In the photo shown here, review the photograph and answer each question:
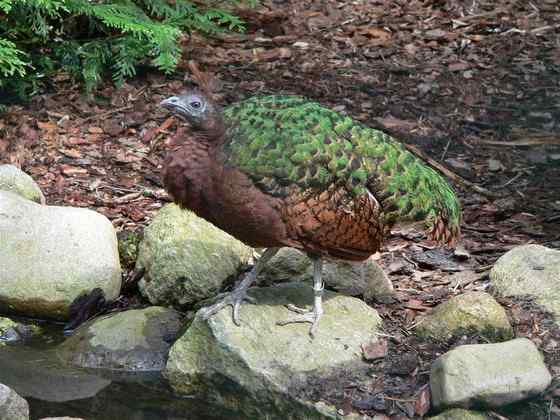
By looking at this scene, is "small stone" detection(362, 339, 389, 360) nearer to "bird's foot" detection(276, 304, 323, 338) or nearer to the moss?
"bird's foot" detection(276, 304, 323, 338)

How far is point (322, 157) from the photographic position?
495cm

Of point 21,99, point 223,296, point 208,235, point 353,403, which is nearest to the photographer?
point 353,403

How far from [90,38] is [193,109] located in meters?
3.71

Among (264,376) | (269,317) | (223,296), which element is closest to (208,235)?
(223,296)

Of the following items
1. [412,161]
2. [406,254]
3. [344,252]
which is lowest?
[406,254]

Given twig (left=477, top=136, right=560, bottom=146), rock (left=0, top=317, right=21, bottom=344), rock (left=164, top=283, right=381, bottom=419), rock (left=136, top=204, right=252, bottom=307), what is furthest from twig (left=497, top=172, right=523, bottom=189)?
rock (left=0, top=317, right=21, bottom=344)

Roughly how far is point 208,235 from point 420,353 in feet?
5.48

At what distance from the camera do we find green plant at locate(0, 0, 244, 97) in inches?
297

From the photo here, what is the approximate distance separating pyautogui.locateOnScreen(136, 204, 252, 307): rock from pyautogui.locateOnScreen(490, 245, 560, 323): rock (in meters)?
1.70

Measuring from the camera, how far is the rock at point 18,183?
258 inches

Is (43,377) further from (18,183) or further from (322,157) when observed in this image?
(322,157)

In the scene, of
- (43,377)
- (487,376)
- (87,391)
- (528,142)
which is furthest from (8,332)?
(528,142)

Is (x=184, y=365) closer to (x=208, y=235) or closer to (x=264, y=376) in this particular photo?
(x=264, y=376)

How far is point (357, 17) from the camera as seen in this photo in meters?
9.51
